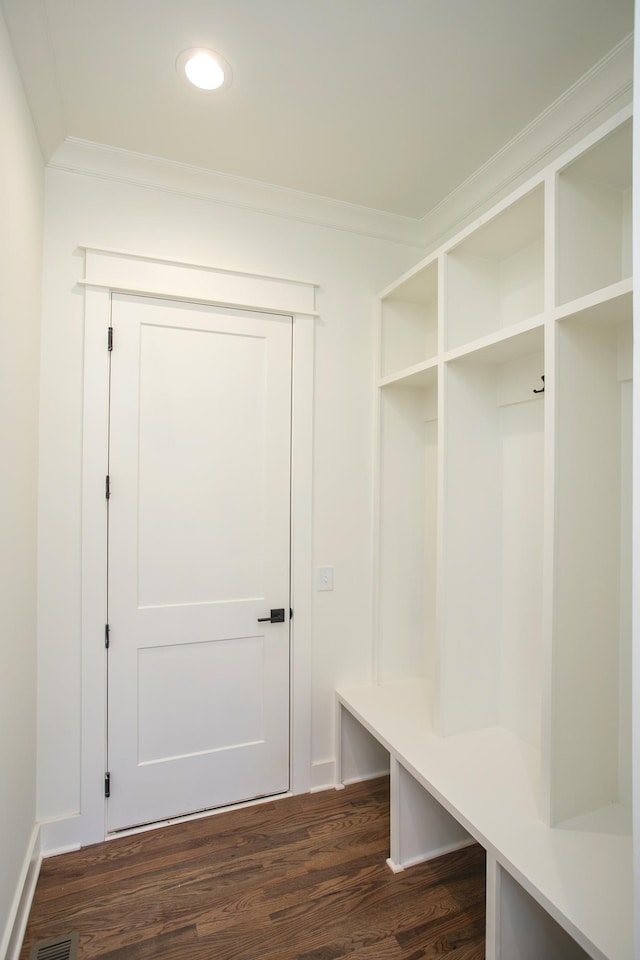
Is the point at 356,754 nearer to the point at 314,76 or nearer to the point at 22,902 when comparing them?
the point at 22,902

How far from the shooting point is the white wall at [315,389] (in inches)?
75.7

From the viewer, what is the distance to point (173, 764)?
6.88ft

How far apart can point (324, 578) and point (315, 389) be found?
0.93 meters

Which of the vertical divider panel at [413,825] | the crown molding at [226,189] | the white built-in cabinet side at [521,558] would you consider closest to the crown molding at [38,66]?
the crown molding at [226,189]

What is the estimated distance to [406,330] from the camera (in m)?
2.54

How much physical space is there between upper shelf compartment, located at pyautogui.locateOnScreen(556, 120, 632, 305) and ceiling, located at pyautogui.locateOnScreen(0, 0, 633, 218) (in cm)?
40

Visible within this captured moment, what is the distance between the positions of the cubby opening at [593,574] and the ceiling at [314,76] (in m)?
0.87

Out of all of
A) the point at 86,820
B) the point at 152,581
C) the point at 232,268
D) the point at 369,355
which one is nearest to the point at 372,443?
the point at 369,355

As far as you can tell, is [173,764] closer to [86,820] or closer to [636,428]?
[86,820]

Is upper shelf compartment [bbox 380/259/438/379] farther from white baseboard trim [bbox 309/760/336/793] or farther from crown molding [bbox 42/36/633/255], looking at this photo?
white baseboard trim [bbox 309/760/336/793]

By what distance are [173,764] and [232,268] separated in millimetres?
2211

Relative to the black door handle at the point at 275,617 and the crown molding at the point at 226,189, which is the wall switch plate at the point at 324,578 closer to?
the black door handle at the point at 275,617

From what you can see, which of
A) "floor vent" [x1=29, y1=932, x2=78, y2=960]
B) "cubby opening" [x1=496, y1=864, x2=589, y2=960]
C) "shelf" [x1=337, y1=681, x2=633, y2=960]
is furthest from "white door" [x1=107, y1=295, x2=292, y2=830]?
"cubby opening" [x1=496, y1=864, x2=589, y2=960]

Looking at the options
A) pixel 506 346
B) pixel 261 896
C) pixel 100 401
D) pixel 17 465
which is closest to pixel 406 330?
pixel 506 346
